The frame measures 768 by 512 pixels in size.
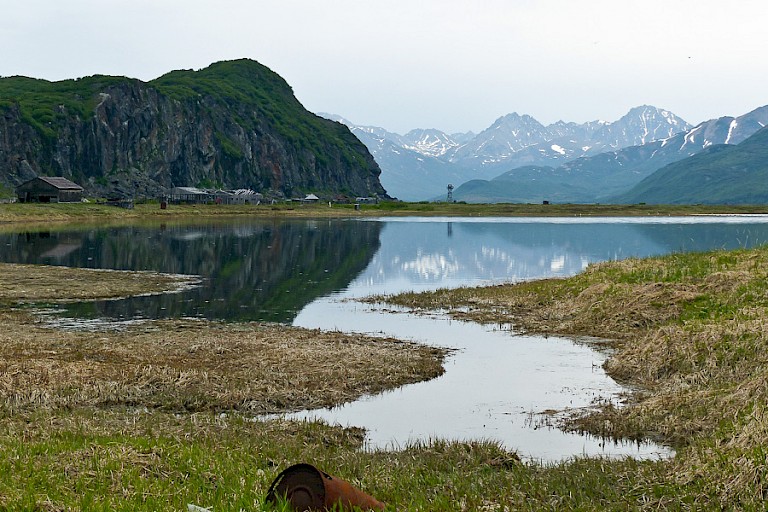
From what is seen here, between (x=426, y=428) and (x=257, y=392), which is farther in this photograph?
(x=257, y=392)

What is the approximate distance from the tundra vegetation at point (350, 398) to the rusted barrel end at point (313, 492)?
700 millimetres

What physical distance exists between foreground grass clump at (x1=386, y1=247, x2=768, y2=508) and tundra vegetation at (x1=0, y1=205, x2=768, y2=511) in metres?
0.08

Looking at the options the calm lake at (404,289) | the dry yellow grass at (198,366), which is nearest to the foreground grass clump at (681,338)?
the calm lake at (404,289)

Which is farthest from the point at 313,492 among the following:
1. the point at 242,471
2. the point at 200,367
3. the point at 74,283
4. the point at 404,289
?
the point at 74,283

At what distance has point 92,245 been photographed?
99.0 metres

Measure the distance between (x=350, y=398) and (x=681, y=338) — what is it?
13374mm

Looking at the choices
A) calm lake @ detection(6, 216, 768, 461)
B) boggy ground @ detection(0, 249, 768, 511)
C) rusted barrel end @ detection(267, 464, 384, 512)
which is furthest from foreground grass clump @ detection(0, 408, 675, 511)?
calm lake @ detection(6, 216, 768, 461)

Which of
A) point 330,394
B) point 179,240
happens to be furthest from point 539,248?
point 330,394

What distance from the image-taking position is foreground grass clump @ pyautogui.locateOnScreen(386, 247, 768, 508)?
16.1 meters

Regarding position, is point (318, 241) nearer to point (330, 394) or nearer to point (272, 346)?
point (272, 346)

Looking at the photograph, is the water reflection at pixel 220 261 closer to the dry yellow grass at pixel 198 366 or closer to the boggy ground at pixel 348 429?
the dry yellow grass at pixel 198 366

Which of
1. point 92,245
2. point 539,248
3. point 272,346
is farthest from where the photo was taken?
point 539,248

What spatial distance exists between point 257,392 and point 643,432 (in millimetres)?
11995

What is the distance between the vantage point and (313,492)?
12.1m
